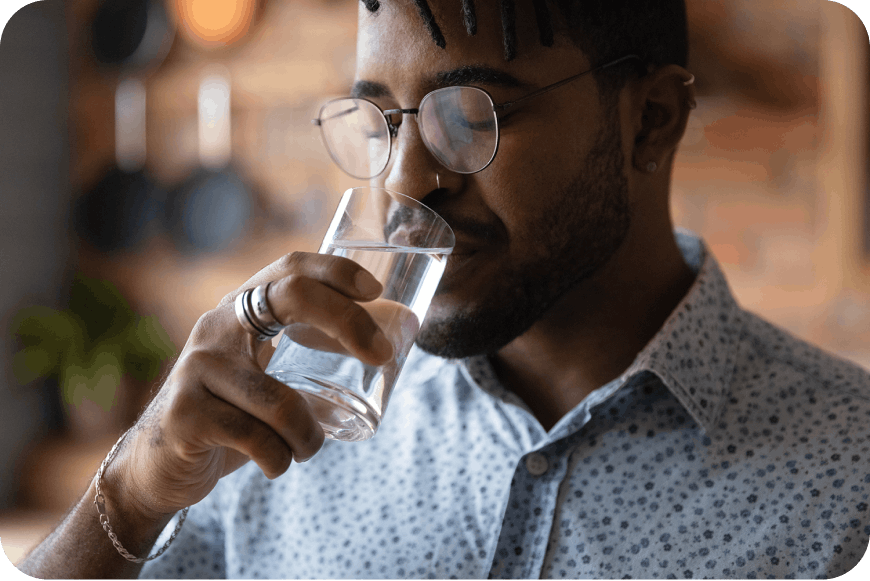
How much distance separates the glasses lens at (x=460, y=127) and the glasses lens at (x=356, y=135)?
0.28 ft

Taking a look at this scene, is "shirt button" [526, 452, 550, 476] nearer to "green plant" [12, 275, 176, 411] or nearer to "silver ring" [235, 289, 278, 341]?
"silver ring" [235, 289, 278, 341]

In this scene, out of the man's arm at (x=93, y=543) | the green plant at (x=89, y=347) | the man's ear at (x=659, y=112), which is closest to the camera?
the man's arm at (x=93, y=543)

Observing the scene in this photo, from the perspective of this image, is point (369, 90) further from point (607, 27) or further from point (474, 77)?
point (607, 27)

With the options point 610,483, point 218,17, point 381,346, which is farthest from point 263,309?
point 218,17

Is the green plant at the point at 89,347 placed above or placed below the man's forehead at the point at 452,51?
below

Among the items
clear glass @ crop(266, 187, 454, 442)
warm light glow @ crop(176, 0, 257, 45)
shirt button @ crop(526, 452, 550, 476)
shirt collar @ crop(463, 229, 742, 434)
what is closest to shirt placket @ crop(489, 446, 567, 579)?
shirt button @ crop(526, 452, 550, 476)

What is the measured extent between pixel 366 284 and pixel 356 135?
538mm

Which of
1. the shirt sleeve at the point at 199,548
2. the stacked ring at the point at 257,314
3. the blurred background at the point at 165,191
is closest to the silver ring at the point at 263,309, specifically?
the stacked ring at the point at 257,314

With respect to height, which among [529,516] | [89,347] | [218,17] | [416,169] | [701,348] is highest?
[416,169]

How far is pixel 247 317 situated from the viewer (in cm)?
64

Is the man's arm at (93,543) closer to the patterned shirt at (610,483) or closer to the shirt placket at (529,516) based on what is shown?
the patterned shirt at (610,483)

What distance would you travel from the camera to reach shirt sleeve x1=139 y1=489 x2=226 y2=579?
1242 millimetres

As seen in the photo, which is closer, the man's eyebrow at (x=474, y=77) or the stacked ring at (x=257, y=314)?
the stacked ring at (x=257, y=314)

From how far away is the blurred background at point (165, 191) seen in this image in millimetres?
2139
